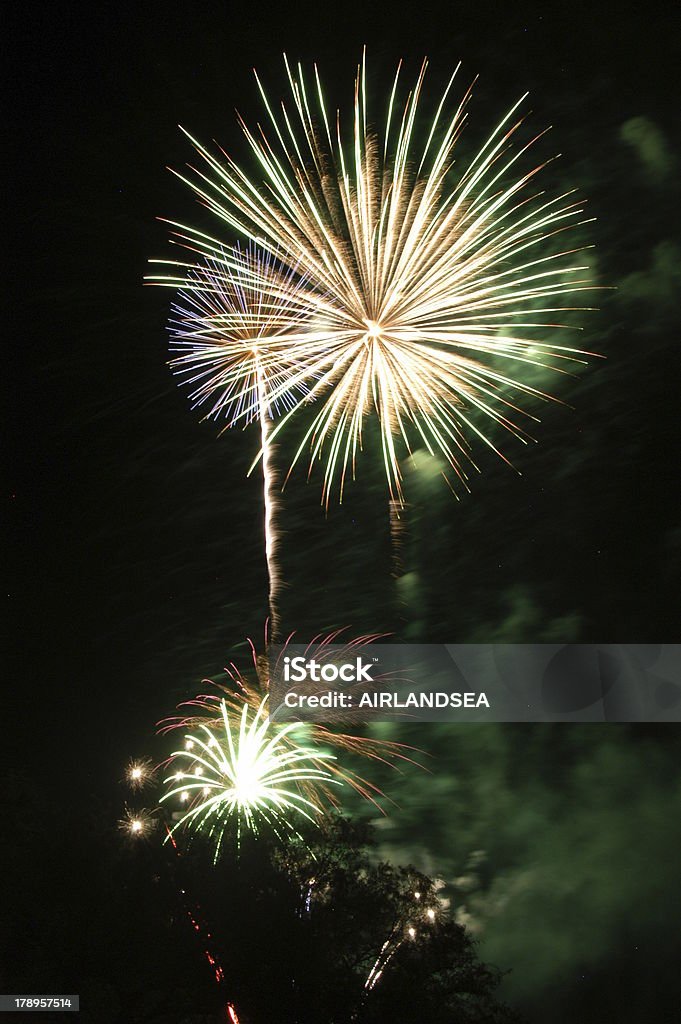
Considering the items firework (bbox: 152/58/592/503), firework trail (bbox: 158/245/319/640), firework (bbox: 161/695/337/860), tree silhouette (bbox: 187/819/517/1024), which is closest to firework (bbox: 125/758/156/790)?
firework (bbox: 161/695/337/860)

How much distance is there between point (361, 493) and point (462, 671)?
54cm

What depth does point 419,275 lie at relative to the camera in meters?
1.99

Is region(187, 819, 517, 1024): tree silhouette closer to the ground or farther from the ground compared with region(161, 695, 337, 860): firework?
closer to the ground

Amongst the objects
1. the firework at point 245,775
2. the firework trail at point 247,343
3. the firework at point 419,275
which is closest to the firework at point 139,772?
the firework at point 245,775

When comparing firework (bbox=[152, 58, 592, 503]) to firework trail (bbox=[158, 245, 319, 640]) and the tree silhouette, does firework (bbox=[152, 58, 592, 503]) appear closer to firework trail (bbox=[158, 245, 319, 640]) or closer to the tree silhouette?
firework trail (bbox=[158, 245, 319, 640])

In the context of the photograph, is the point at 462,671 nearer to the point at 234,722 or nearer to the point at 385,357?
the point at 234,722

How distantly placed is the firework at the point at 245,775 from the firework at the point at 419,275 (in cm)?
67

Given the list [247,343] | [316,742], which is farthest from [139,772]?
[247,343]

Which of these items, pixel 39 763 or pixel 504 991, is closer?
pixel 504 991

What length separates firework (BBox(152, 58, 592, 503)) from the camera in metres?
2.00

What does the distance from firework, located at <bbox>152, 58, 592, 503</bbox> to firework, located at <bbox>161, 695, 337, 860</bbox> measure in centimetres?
67

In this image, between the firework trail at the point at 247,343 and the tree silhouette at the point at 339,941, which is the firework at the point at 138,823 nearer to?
the tree silhouette at the point at 339,941

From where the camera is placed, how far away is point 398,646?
6.59 ft

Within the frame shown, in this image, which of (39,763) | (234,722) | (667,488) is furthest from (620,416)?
(39,763)
